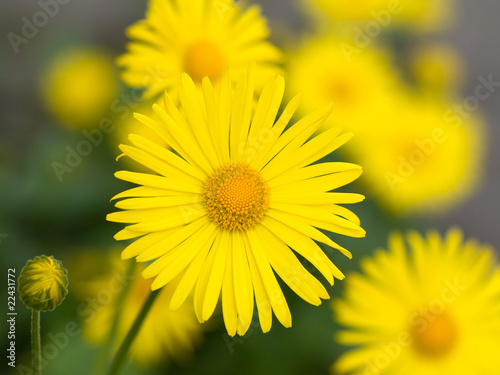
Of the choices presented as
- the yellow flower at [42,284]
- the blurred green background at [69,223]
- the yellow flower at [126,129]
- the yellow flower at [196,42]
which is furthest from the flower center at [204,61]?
the blurred green background at [69,223]

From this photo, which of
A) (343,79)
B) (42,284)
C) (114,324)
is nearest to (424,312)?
(114,324)

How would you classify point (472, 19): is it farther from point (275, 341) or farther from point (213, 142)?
point (213, 142)

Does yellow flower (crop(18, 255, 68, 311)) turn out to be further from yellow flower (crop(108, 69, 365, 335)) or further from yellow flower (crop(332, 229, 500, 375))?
yellow flower (crop(332, 229, 500, 375))

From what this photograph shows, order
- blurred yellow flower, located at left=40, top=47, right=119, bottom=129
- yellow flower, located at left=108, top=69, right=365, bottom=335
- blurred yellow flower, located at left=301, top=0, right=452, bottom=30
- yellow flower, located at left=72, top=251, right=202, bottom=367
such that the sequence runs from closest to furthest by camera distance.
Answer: yellow flower, located at left=108, top=69, right=365, bottom=335 → yellow flower, located at left=72, top=251, right=202, bottom=367 → blurred yellow flower, located at left=40, top=47, right=119, bottom=129 → blurred yellow flower, located at left=301, top=0, right=452, bottom=30

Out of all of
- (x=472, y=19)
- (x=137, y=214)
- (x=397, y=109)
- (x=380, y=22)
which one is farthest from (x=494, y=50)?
(x=137, y=214)

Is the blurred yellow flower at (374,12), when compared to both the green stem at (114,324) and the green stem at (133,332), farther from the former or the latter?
the green stem at (133,332)

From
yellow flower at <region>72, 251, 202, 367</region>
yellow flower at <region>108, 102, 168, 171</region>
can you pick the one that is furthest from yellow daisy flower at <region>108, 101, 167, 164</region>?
yellow flower at <region>72, 251, 202, 367</region>
